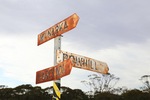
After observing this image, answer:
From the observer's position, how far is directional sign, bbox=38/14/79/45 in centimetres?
459

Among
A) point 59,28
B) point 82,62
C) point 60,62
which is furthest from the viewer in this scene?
point 59,28

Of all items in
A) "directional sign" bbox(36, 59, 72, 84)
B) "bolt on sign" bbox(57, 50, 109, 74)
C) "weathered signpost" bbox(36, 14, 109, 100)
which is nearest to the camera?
"directional sign" bbox(36, 59, 72, 84)

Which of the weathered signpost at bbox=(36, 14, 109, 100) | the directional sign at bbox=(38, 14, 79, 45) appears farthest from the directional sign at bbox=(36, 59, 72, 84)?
the directional sign at bbox=(38, 14, 79, 45)

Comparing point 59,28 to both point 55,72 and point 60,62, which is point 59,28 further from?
point 55,72

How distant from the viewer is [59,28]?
496 cm

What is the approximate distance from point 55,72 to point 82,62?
1.71 feet

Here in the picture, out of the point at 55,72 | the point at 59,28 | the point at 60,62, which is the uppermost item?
the point at 59,28

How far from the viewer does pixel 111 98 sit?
2648 cm

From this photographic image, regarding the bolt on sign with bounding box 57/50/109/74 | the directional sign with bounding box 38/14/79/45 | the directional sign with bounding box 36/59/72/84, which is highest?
the directional sign with bounding box 38/14/79/45

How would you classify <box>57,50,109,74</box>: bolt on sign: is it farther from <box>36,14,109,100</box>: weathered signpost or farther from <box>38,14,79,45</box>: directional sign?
<box>38,14,79,45</box>: directional sign

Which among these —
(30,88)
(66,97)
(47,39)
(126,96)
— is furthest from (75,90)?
(47,39)

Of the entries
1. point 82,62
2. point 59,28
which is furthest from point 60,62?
point 59,28

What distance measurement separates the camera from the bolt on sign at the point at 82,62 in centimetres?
471

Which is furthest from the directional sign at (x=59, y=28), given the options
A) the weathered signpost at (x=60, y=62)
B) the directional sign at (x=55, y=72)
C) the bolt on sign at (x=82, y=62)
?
the directional sign at (x=55, y=72)
